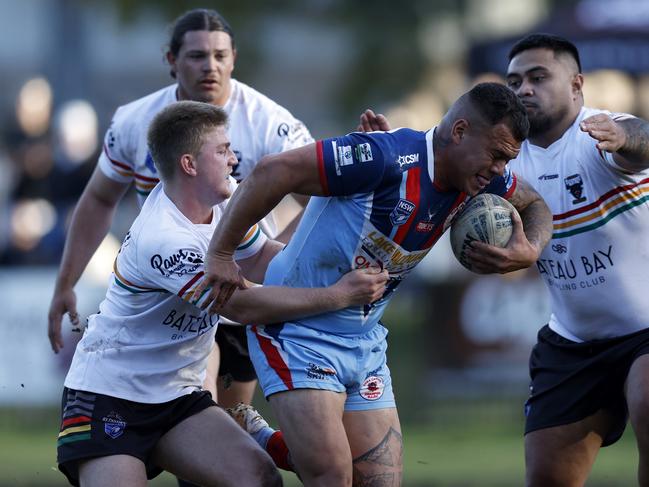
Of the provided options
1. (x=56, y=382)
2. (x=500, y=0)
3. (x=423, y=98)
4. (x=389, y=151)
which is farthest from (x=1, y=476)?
(x=500, y=0)

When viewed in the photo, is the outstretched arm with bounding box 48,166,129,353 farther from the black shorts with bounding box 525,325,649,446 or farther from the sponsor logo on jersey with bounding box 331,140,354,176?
the black shorts with bounding box 525,325,649,446

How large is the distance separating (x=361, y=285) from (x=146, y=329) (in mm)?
1135

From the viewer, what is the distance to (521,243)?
21.0 feet

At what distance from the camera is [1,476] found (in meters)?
10.7

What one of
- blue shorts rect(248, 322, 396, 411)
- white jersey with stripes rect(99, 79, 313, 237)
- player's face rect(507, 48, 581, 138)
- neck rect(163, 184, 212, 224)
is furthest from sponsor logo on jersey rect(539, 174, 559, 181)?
neck rect(163, 184, 212, 224)

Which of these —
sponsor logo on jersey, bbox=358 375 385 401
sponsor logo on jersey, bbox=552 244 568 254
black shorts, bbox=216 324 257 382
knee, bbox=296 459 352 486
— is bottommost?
black shorts, bbox=216 324 257 382

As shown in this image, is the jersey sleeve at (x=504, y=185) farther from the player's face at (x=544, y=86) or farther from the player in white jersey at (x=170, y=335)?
the player in white jersey at (x=170, y=335)

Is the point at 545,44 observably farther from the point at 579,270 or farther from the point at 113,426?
the point at 113,426

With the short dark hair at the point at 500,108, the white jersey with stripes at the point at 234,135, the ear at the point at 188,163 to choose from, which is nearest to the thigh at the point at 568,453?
the short dark hair at the point at 500,108

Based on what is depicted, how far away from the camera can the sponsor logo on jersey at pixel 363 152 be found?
20.2 feet

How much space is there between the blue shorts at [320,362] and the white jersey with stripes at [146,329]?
0.37 meters

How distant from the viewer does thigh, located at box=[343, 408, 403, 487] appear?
6.52 metres

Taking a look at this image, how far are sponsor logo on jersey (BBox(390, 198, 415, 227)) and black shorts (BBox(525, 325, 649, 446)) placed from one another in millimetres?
1612

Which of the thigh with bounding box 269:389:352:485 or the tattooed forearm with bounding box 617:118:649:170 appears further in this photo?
the tattooed forearm with bounding box 617:118:649:170
